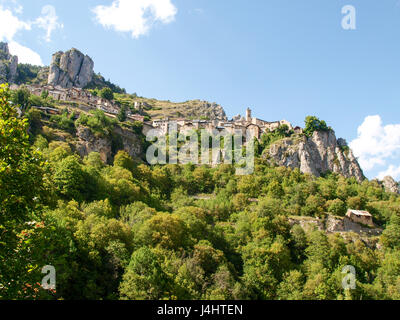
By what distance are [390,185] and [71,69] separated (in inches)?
4757

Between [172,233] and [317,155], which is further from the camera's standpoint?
[317,155]

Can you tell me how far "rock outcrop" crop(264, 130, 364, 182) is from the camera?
7300 centimetres

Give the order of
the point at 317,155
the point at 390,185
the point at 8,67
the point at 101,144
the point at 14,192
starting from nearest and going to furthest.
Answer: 1. the point at 14,192
2. the point at 101,144
3. the point at 390,185
4. the point at 317,155
5. the point at 8,67

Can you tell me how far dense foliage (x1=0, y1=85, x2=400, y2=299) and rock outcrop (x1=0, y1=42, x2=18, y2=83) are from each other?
7876 cm

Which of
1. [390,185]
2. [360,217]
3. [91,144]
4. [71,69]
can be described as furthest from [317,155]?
[71,69]

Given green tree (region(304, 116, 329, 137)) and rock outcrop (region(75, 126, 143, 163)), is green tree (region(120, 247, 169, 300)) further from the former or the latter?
green tree (region(304, 116, 329, 137))

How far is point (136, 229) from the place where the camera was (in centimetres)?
3209

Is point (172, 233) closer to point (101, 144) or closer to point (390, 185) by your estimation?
point (101, 144)

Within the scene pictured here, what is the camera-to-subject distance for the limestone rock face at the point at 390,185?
7312 cm

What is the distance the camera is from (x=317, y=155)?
78.5 meters

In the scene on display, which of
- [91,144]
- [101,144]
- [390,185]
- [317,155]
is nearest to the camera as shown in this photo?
[91,144]

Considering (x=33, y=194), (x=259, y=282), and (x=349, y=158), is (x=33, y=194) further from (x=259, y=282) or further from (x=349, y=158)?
(x=349, y=158)
